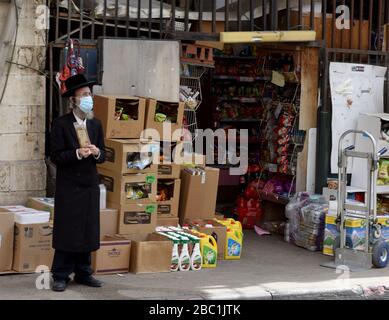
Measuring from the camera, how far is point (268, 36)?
11008 mm

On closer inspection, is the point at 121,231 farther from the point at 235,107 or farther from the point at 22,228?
the point at 235,107

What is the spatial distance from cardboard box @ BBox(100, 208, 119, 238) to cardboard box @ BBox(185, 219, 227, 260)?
1101mm

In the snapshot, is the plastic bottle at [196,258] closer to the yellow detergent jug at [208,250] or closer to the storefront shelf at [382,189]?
the yellow detergent jug at [208,250]

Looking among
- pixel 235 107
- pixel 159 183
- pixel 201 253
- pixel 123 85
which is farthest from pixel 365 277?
pixel 235 107

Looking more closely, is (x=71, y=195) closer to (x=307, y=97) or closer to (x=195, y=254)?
(x=195, y=254)

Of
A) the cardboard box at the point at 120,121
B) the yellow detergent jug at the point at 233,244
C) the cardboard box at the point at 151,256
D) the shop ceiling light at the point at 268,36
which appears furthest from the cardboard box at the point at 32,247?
the shop ceiling light at the point at 268,36

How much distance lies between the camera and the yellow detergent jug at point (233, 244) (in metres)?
10.5

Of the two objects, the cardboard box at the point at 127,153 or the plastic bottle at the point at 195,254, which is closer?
the cardboard box at the point at 127,153

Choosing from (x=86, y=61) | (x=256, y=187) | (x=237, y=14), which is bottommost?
(x=256, y=187)

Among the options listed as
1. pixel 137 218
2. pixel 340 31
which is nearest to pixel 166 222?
pixel 137 218

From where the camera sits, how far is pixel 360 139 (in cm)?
1163

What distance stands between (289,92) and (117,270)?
417 centimetres

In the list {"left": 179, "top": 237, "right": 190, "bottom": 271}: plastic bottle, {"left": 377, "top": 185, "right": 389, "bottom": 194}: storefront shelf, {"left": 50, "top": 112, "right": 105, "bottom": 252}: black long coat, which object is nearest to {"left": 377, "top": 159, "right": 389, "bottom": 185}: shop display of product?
{"left": 377, "top": 185, "right": 389, "bottom": 194}: storefront shelf

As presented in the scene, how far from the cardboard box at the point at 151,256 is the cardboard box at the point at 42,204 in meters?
0.97
